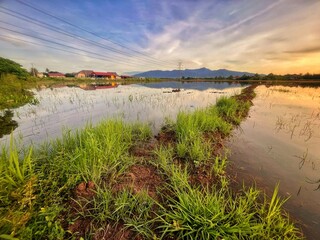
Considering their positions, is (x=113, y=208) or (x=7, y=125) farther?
(x=7, y=125)

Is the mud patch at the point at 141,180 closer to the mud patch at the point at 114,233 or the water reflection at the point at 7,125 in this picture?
the mud patch at the point at 114,233

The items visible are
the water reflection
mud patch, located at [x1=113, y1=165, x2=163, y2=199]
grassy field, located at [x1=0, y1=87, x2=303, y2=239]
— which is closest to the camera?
grassy field, located at [x1=0, y1=87, x2=303, y2=239]

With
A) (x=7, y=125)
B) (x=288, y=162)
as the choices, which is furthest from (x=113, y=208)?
(x=7, y=125)

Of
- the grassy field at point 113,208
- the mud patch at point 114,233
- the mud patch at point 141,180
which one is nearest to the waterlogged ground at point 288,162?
the grassy field at point 113,208

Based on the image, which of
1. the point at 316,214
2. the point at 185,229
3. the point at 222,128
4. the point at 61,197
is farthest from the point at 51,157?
the point at 222,128

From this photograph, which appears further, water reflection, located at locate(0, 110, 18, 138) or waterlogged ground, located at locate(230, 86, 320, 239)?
water reflection, located at locate(0, 110, 18, 138)

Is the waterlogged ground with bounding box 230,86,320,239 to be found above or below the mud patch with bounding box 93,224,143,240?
below

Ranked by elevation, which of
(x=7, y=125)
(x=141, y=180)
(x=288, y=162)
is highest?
(x=141, y=180)

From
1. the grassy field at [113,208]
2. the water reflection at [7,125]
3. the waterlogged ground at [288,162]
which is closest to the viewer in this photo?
the grassy field at [113,208]

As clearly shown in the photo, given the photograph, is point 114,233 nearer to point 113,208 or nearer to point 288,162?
point 113,208

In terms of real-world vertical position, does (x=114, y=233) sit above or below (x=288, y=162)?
above

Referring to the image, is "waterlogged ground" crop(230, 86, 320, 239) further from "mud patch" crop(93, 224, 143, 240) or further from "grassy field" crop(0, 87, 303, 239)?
"mud patch" crop(93, 224, 143, 240)

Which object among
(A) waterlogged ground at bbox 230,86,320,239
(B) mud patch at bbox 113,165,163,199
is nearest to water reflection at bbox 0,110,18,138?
(B) mud patch at bbox 113,165,163,199

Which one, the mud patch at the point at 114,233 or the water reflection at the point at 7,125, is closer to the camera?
the mud patch at the point at 114,233
